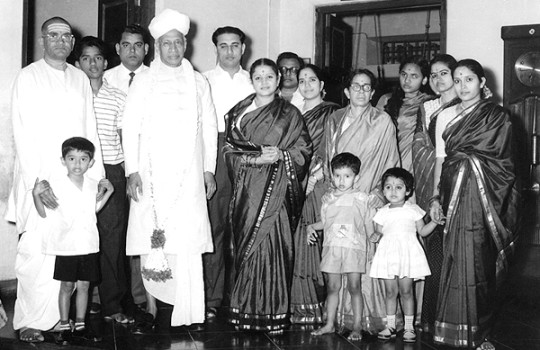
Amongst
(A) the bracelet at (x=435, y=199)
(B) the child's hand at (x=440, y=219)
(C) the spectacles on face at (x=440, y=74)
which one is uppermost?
(C) the spectacles on face at (x=440, y=74)

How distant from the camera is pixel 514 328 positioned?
4590 millimetres

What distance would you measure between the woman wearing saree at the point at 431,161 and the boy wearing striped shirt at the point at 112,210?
1950 millimetres

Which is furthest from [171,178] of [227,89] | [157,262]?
[227,89]

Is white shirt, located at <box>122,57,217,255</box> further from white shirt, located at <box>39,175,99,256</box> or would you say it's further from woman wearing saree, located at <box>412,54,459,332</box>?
woman wearing saree, located at <box>412,54,459,332</box>

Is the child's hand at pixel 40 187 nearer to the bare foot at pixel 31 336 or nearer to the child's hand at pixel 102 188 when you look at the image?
the child's hand at pixel 102 188

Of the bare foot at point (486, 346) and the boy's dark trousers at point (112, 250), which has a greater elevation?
the boy's dark trousers at point (112, 250)

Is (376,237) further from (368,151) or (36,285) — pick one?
(36,285)

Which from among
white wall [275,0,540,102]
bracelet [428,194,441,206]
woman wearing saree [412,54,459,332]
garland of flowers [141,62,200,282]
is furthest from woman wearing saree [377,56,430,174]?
garland of flowers [141,62,200,282]

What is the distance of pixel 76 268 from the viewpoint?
3.94 metres

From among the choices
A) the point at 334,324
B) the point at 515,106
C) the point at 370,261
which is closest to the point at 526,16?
the point at 515,106

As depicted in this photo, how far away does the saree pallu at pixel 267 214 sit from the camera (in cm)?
418

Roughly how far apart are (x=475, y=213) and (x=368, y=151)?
76 cm

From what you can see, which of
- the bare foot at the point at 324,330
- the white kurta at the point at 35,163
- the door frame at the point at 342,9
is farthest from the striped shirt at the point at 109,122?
the door frame at the point at 342,9

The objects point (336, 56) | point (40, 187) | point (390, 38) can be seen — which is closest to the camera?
point (40, 187)
